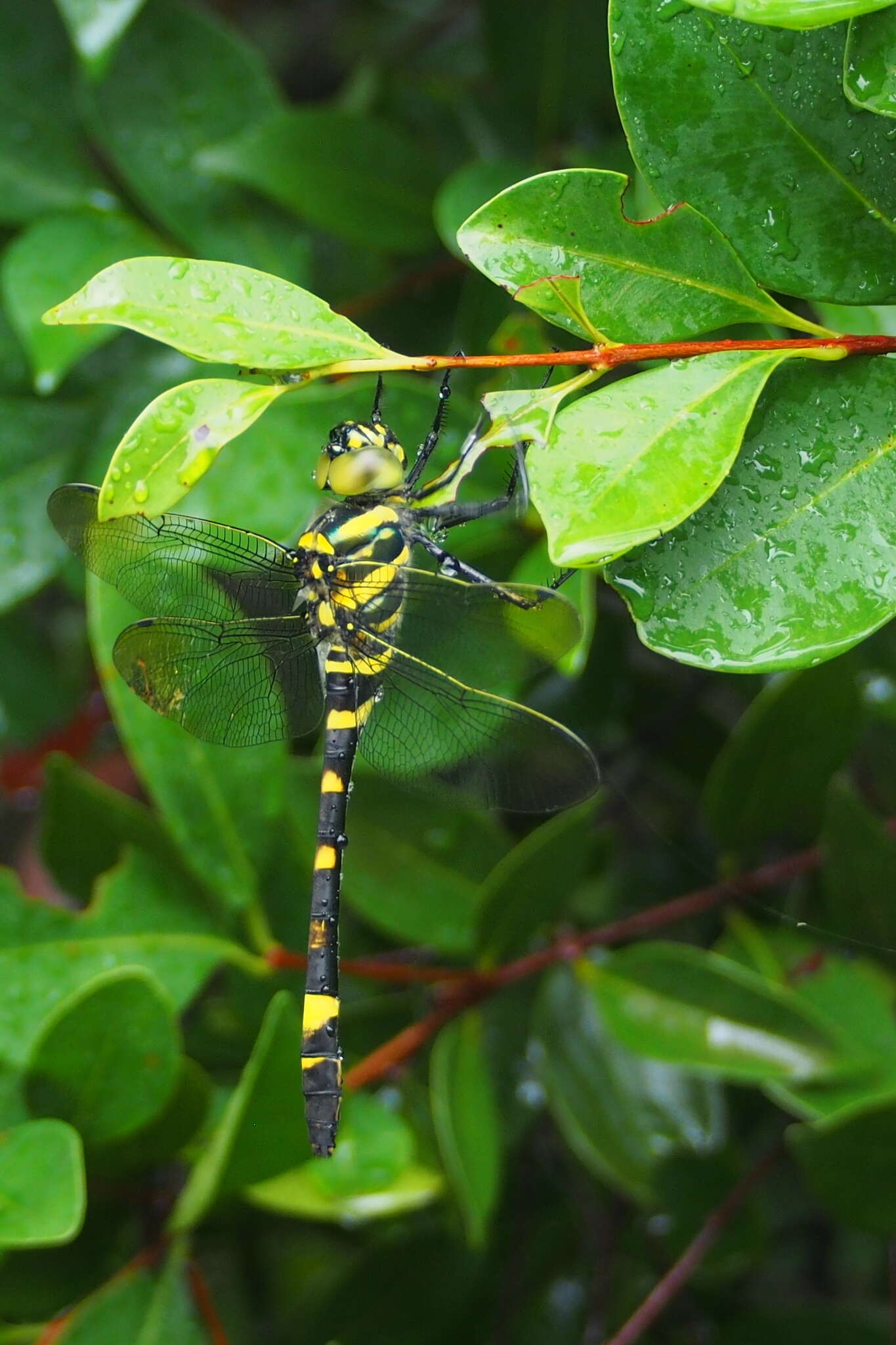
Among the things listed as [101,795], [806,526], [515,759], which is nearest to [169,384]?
[101,795]

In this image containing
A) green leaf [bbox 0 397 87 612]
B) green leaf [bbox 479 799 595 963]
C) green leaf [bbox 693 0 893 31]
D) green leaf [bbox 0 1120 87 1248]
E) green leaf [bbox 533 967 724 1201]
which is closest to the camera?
green leaf [bbox 693 0 893 31]

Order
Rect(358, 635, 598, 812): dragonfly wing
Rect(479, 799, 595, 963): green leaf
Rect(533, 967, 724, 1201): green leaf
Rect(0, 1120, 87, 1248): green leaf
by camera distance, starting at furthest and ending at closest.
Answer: Rect(533, 967, 724, 1201): green leaf
Rect(479, 799, 595, 963): green leaf
Rect(358, 635, 598, 812): dragonfly wing
Rect(0, 1120, 87, 1248): green leaf

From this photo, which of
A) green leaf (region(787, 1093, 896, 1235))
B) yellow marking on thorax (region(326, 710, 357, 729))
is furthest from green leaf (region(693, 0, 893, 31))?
green leaf (region(787, 1093, 896, 1235))

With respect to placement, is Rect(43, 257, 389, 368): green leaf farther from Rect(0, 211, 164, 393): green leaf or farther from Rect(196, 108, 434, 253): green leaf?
Rect(196, 108, 434, 253): green leaf

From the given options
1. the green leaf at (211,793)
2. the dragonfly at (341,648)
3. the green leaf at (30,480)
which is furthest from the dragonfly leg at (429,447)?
the green leaf at (30,480)

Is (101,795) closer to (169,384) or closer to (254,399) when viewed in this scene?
(169,384)
